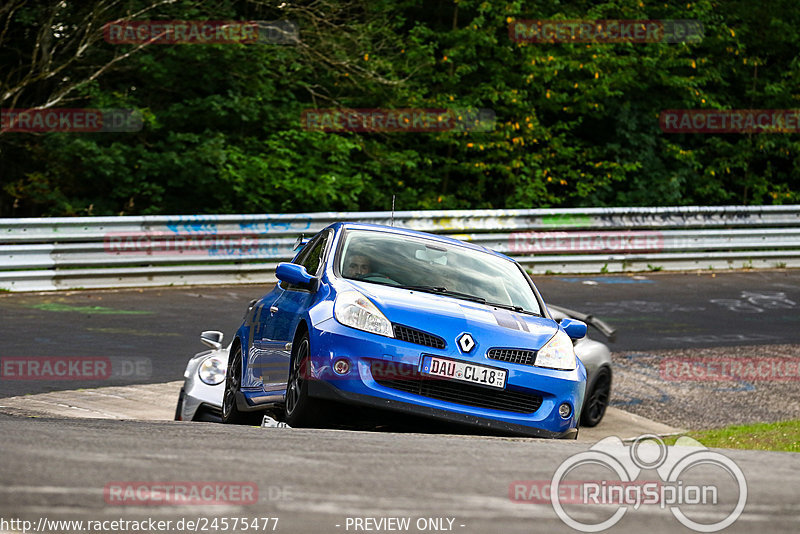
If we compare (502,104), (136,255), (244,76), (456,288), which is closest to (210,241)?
(136,255)

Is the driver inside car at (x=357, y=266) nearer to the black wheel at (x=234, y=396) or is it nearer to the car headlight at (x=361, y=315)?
the car headlight at (x=361, y=315)

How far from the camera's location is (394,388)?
24.1 feet

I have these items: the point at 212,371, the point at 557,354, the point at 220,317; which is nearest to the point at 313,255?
the point at 212,371

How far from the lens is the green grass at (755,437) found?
948 cm

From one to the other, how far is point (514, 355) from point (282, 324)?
172cm

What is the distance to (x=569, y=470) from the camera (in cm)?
526

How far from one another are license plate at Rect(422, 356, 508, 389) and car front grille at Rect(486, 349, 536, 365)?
0.08m

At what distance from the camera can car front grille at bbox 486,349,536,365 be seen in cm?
748

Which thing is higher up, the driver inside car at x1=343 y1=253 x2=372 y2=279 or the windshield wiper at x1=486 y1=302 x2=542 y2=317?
the driver inside car at x1=343 y1=253 x2=372 y2=279

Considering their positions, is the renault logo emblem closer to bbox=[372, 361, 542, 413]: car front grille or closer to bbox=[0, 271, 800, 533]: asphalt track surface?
bbox=[372, 361, 542, 413]: car front grille

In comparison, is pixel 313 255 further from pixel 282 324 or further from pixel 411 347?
pixel 411 347

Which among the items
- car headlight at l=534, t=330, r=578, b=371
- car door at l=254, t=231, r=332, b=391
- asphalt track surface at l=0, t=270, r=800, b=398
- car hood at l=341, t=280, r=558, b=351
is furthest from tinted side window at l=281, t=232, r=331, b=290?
asphalt track surface at l=0, t=270, r=800, b=398

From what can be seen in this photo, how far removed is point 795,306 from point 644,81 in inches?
396

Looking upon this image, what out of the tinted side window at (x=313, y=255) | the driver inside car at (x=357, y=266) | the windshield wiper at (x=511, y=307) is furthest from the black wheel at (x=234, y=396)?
the windshield wiper at (x=511, y=307)
